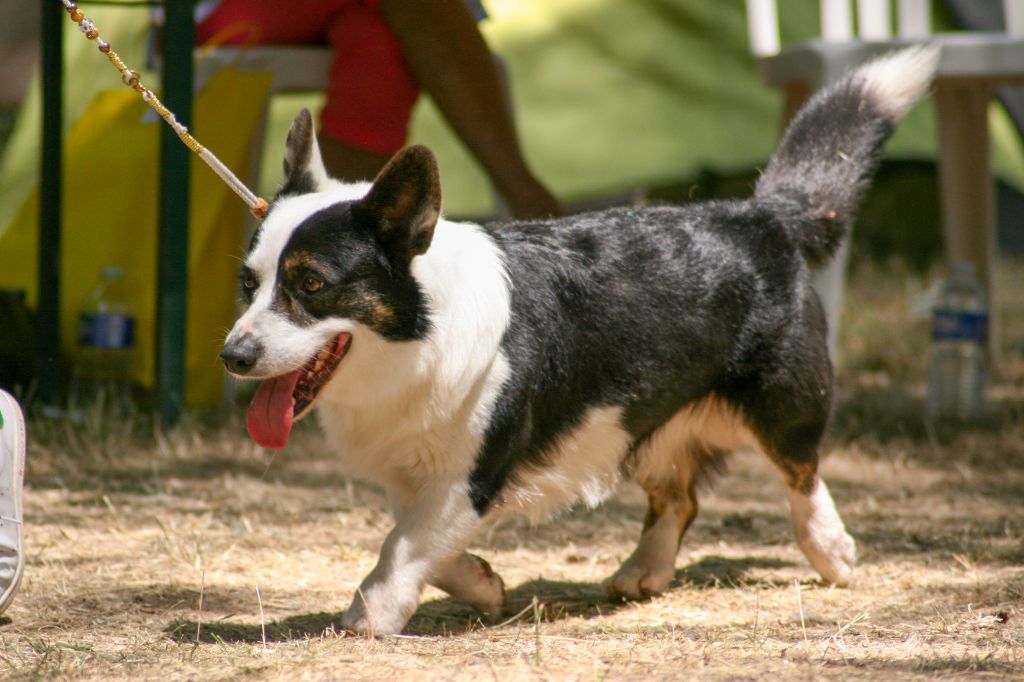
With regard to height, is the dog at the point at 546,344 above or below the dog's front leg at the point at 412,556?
above

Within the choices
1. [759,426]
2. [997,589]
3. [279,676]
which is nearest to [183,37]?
[759,426]

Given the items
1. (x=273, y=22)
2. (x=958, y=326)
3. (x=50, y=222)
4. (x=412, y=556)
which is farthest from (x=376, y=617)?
(x=958, y=326)

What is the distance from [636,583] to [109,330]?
2.33 meters

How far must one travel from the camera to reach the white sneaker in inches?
104

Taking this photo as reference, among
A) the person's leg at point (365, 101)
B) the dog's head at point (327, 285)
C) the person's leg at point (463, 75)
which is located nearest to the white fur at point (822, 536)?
the dog's head at point (327, 285)

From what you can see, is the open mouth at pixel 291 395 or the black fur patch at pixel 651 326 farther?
the black fur patch at pixel 651 326

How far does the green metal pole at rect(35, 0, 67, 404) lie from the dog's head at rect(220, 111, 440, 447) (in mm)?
2197

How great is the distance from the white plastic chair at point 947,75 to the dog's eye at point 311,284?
2287 millimetres

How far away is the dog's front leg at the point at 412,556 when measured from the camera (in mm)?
2637

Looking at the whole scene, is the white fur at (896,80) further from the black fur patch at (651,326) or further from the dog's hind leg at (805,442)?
the dog's hind leg at (805,442)

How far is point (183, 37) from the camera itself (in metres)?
4.29

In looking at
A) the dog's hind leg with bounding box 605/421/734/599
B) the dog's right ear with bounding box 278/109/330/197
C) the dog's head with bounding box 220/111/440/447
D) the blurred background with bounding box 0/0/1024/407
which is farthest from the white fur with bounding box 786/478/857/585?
the blurred background with bounding box 0/0/1024/407

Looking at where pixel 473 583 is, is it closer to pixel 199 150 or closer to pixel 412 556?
pixel 412 556

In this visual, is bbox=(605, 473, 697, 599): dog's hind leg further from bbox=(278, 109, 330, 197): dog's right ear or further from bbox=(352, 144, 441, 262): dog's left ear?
bbox=(278, 109, 330, 197): dog's right ear
